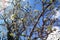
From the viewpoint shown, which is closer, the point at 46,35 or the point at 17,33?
the point at 46,35

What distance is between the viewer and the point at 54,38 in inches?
596

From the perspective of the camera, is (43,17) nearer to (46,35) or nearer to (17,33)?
(46,35)

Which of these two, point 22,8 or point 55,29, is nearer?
point 55,29

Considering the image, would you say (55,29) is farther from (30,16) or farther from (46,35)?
(30,16)

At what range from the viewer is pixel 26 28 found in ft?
49.9

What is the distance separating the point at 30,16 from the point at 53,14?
1729 mm

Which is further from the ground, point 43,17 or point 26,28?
point 43,17

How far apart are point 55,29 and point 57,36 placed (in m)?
1.49

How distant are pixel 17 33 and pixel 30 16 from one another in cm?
142

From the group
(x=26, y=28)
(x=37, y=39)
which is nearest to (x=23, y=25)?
(x=26, y=28)

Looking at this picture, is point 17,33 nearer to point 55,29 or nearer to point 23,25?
point 23,25

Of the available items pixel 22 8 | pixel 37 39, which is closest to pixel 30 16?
pixel 22 8

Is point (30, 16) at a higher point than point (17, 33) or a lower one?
higher

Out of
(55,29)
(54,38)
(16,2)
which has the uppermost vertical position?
(16,2)
